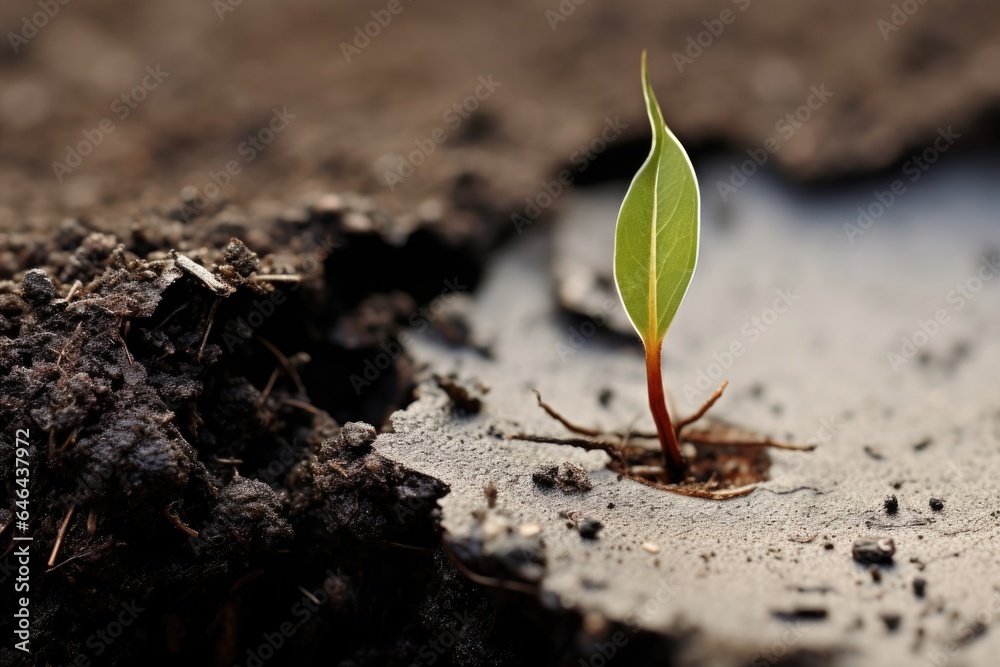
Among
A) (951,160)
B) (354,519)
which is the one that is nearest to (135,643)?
(354,519)

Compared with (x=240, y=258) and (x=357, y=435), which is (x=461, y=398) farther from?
(x=240, y=258)

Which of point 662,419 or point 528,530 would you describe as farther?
point 662,419

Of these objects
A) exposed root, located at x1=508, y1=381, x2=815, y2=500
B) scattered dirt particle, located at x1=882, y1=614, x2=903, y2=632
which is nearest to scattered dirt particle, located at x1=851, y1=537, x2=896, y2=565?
scattered dirt particle, located at x1=882, y1=614, x2=903, y2=632

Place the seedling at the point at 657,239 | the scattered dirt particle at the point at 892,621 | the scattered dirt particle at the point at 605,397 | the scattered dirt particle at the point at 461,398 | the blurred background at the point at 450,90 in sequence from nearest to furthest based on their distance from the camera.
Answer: the scattered dirt particle at the point at 892,621, the seedling at the point at 657,239, the scattered dirt particle at the point at 461,398, the scattered dirt particle at the point at 605,397, the blurred background at the point at 450,90

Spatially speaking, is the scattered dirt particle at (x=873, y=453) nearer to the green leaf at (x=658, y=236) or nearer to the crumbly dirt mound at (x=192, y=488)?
the green leaf at (x=658, y=236)

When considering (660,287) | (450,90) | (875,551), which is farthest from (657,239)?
(450,90)

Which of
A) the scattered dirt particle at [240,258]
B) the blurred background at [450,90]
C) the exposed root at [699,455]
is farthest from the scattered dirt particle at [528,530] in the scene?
the blurred background at [450,90]
